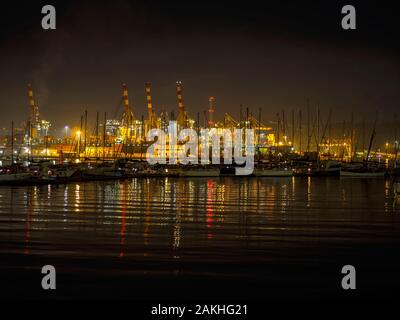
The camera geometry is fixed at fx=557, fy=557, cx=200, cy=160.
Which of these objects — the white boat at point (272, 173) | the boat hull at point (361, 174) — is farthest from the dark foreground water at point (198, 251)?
the boat hull at point (361, 174)

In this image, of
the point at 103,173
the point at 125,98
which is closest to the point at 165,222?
the point at 103,173

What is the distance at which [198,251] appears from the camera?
10.1 m

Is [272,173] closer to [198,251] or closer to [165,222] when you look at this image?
[165,222]

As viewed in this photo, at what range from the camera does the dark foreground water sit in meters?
7.65

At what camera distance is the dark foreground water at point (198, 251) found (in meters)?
7.65

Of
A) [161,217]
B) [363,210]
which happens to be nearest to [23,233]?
[161,217]

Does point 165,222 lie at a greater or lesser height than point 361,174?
lesser

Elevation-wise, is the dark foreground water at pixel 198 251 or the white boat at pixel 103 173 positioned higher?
the white boat at pixel 103 173

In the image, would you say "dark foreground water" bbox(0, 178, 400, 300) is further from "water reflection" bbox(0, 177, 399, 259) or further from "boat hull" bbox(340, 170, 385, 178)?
"boat hull" bbox(340, 170, 385, 178)

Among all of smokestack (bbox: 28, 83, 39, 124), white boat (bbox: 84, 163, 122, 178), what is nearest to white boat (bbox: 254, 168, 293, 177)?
white boat (bbox: 84, 163, 122, 178)

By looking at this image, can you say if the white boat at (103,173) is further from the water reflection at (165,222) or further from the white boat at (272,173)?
the water reflection at (165,222)

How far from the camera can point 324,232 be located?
12570 mm

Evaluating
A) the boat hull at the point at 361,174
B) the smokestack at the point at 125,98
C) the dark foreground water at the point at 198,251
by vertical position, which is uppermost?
the smokestack at the point at 125,98

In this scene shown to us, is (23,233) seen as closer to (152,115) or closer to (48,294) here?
(48,294)
